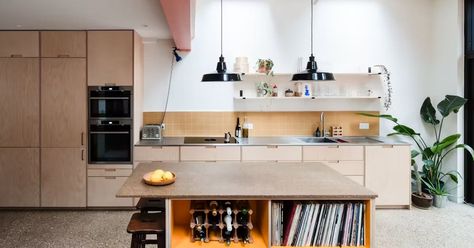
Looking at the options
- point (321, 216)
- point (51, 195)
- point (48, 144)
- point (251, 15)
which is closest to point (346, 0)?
point (251, 15)

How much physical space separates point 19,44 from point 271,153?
3.55 m

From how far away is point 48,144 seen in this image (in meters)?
3.84

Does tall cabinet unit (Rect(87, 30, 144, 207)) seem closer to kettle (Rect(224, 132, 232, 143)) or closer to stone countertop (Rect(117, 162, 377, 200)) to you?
kettle (Rect(224, 132, 232, 143))

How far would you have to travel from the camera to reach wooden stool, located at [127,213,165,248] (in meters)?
1.89

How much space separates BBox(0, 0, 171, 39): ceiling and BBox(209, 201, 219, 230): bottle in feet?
6.79

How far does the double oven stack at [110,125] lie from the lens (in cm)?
385

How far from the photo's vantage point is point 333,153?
394 cm

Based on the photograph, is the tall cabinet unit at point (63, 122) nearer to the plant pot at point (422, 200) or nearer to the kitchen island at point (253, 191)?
the kitchen island at point (253, 191)

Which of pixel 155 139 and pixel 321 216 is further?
pixel 155 139

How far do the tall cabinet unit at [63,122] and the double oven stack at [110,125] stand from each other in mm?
112

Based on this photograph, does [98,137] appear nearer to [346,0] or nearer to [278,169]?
[278,169]

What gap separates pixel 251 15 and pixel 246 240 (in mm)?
3528

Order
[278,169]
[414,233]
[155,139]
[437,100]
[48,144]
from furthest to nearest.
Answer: [437,100] < [155,139] < [48,144] < [414,233] < [278,169]

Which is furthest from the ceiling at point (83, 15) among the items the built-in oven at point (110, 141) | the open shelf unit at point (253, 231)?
the open shelf unit at point (253, 231)
